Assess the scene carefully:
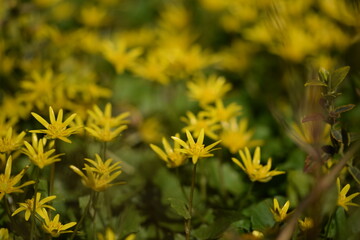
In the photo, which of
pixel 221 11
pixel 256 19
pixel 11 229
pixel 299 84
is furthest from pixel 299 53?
pixel 11 229

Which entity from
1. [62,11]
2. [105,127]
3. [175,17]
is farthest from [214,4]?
[105,127]

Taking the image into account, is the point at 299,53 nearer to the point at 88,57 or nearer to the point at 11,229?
the point at 88,57

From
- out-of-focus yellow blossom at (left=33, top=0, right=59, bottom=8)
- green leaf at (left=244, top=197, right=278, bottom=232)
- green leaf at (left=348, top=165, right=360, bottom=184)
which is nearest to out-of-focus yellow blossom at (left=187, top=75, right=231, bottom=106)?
green leaf at (left=244, top=197, right=278, bottom=232)

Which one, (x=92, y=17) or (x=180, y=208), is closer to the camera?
(x=180, y=208)

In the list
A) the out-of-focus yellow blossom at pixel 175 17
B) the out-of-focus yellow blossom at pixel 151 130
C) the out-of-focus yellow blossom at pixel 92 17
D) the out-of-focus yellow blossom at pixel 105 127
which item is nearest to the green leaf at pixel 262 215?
the out-of-focus yellow blossom at pixel 105 127

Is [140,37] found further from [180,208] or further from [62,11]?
[180,208]

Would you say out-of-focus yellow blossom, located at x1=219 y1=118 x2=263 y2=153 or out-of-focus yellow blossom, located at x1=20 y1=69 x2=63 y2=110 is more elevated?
out-of-focus yellow blossom, located at x1=20 y1=69 x2=63 y2=110

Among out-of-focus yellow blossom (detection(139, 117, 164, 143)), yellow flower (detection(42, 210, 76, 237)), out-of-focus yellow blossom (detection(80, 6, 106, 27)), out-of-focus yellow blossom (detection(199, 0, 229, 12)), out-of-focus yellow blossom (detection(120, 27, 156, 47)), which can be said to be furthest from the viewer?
out-of-focus yellow blossom (detection(199, 0, 229, 12))

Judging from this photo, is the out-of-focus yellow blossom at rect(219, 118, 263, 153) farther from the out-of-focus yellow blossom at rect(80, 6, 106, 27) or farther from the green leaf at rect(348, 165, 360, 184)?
the out-of-focus yellow blossom at rect(80, 6, 106, 27)
